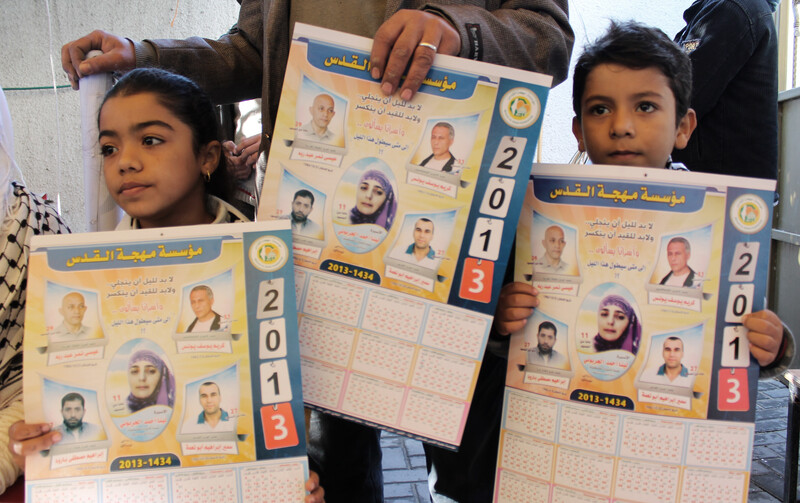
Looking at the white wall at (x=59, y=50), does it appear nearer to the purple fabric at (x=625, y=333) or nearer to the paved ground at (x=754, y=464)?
the paved ground at (x=754, y=464)

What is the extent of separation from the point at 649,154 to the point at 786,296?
3243 mm

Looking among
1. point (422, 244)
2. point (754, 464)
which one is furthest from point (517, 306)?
point (754, 464)

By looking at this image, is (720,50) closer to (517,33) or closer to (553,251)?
(517,33)

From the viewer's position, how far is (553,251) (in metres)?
0.97

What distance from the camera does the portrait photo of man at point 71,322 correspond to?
898 millimetres

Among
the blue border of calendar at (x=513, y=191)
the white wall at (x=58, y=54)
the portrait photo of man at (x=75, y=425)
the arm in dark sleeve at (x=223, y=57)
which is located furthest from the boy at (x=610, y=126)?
the white wall at (x=58, y=54)

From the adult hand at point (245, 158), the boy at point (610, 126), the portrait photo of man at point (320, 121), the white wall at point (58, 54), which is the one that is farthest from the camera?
the white wall at point (58, 54)

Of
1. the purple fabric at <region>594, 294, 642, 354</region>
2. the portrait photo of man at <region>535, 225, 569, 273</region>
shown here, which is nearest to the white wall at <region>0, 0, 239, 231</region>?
the portrait photo of man at <region>535, 225, 569, 273</region>

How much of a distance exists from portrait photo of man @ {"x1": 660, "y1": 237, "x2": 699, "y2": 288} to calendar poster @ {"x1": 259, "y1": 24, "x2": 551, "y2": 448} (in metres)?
0.27

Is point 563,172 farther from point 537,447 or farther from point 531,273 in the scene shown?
point 537,447

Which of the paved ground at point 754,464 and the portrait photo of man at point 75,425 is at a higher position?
the portrait photo of man at point 75,425

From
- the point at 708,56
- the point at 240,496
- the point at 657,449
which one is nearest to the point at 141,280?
the point at 240,496

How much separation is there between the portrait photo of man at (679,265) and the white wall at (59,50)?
3452 millimetres

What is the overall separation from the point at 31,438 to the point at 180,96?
0.74 metres
